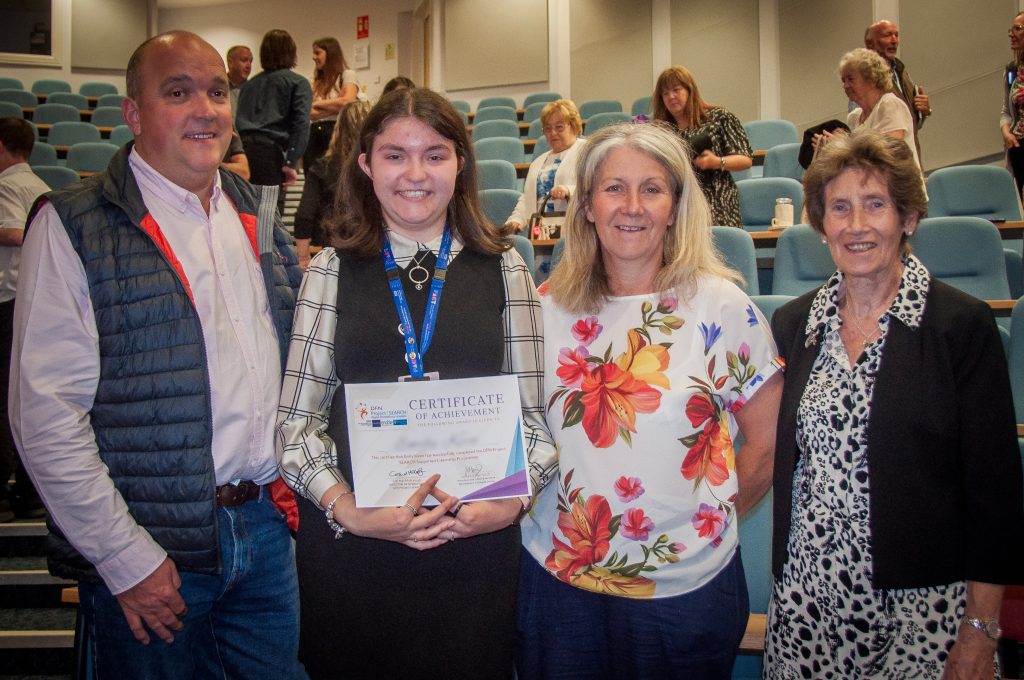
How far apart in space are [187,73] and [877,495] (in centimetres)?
161

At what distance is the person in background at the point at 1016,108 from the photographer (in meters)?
4.89

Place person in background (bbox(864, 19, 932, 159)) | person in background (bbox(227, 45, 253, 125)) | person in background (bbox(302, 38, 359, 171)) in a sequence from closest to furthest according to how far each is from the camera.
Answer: person in background (bbox(864, 19, 932, 159)) < person in background (bbox(302, 38, 359, 171)) < person in background (bbox(227, 45, 253, 125))

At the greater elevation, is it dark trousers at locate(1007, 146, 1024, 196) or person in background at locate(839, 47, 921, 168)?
person in background at locate(839, 47, 921, 168)

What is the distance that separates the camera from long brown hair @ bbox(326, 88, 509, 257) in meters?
1.33

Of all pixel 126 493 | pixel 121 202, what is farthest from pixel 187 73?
pixel 126 493

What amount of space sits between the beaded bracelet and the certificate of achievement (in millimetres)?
46

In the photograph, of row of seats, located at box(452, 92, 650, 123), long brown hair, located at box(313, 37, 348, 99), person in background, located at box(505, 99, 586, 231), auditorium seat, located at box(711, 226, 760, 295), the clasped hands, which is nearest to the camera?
the clasped hands

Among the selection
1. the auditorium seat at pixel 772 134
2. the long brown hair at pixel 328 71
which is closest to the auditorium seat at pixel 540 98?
the auditorium seat at pixel 772 134

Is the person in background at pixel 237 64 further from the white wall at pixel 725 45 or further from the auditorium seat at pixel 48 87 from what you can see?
the auditorium seat at pixel 48 87

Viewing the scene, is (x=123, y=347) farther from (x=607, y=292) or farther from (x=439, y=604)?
(x=607, y=292)

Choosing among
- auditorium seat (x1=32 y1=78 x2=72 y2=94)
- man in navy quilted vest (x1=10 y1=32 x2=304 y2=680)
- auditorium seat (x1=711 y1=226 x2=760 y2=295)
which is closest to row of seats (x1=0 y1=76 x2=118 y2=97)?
auditorium seat (x1=32 y1=78 x2=72 y2=94)

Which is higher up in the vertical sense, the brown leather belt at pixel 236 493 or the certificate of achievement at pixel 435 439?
the certificate of achievement at pixel 435 439

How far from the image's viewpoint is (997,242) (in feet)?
11.7

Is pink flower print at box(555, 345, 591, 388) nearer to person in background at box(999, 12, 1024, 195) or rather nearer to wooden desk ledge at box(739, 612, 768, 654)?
wooden desk ledge at box(739, 612, 768, 654)
